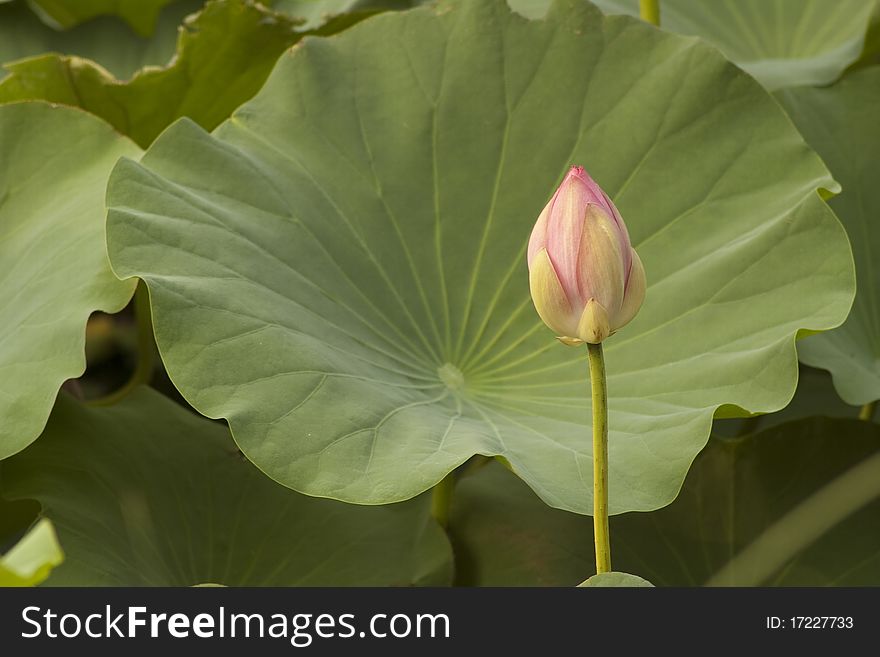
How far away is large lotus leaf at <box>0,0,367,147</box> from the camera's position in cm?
133

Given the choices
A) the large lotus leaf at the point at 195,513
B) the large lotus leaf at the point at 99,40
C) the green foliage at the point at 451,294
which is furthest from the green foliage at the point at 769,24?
the large lotus leaf at the point at 195,513

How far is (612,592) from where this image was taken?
0.75 m

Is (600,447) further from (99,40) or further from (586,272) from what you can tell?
(99,40)

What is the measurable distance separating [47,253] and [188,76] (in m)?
0.40

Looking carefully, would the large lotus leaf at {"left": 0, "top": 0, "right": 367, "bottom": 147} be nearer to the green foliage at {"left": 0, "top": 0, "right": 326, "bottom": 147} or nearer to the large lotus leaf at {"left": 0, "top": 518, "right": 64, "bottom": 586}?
the green foliage at {"left": 0, "top": 0, "right": 326, "bottom": 147}

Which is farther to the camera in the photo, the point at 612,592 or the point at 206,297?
the point at 206,297

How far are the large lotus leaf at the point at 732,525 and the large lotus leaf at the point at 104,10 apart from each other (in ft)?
3.54

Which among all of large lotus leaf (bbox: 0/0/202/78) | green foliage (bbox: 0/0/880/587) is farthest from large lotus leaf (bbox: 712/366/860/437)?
large lotus leaf (bbox: 0/0/202/78)

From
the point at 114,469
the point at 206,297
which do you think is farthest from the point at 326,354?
the point at 114,469

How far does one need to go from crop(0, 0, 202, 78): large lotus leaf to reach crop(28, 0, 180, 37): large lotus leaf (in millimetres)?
48

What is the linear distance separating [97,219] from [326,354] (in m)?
0.29

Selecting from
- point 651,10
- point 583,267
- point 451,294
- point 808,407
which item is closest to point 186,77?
point 451,294

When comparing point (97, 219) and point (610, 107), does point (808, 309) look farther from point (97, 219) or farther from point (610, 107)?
point (97, 219)

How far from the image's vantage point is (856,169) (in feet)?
4.51
